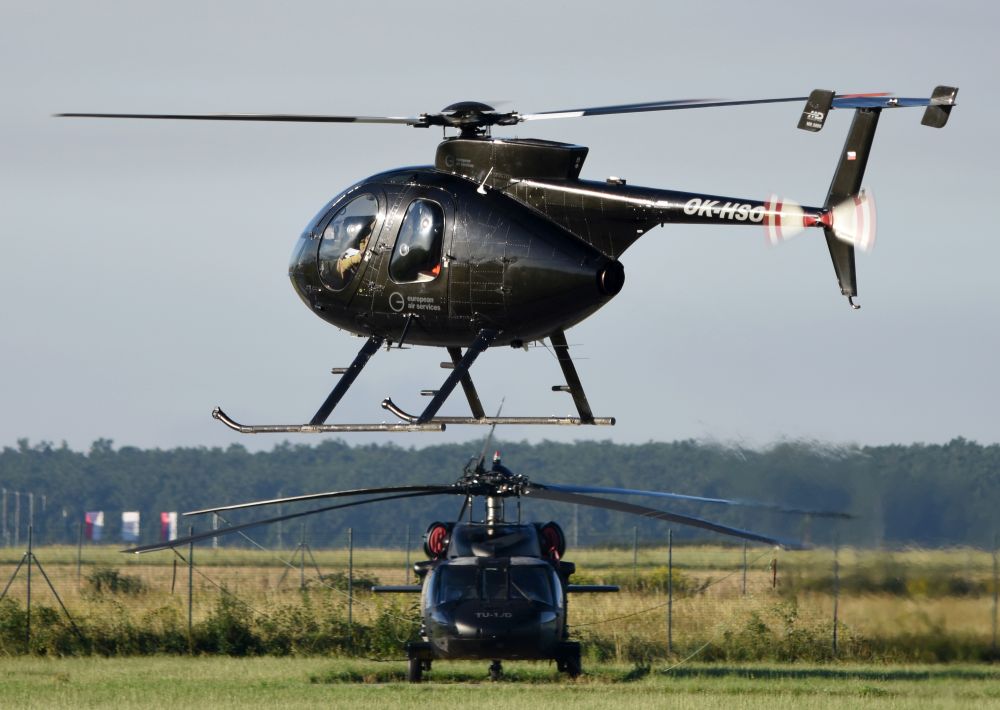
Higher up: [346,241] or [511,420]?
[346,241]

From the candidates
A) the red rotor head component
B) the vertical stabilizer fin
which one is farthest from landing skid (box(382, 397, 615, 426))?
the vertical stabilizer fin

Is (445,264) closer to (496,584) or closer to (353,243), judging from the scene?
(353,243)

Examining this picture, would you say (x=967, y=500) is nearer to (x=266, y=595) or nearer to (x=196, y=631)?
(x=196, y=631)

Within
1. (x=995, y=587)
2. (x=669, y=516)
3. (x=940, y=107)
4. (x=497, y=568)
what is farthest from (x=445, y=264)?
(x=995, y=587)

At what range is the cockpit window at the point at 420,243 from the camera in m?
19.9

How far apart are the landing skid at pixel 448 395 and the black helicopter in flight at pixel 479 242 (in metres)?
0.02

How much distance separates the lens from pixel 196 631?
28797 millimetres

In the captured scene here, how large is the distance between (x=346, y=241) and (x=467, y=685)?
6870mm

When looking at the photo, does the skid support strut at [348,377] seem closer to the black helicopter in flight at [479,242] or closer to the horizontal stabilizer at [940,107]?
the black helicopter in flight at [479,242]

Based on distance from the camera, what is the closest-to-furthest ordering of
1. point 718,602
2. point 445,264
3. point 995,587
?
point 995,587, point 445,264, point 718,602

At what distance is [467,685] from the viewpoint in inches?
933

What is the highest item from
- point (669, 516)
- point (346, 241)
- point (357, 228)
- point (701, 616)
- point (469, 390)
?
point (357, 228)

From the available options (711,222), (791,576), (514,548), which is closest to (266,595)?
(514,548)

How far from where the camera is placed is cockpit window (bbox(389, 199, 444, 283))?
1994 centimetres
